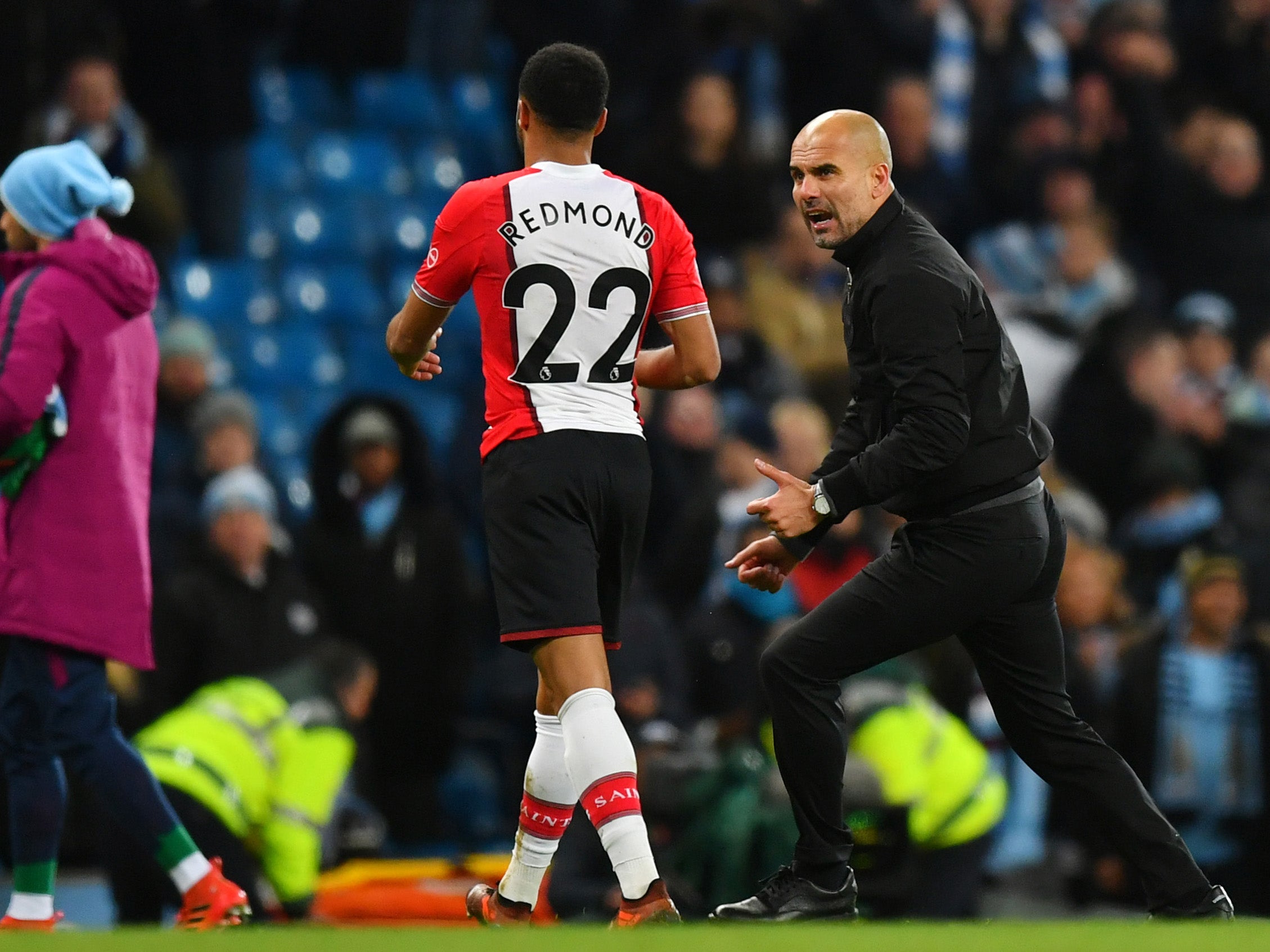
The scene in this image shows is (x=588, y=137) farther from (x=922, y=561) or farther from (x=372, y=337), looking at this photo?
(x=372, y=337)

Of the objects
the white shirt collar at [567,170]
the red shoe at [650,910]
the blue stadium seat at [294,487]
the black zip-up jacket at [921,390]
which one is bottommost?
the red shoe at [650,910]

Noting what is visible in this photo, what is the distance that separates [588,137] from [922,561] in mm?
1446

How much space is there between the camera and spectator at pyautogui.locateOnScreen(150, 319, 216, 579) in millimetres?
9711

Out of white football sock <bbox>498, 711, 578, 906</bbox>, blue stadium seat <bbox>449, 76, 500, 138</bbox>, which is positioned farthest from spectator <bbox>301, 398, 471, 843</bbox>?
white football sock <bbox>498, 711, 578, 906</bbox>

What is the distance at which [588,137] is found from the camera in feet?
17.7

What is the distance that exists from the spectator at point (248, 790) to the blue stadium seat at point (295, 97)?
5682mm

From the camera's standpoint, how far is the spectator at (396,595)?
9.92 meters

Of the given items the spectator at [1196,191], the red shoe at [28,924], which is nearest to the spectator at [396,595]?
the red shoe at [28,924]

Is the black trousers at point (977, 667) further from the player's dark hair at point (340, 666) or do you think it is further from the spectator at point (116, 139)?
the spectator at point (116, 139)

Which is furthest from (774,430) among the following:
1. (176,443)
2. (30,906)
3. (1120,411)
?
(30,906)

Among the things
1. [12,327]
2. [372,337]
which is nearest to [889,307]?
[12,327]

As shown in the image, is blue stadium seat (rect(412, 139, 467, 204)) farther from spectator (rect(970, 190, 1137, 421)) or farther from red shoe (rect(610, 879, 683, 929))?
red shoe (rect(610, 879, 683, 929))

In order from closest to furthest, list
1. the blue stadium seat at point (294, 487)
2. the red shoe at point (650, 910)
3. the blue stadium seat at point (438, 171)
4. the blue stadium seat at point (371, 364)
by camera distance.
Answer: the red shoe at point (650, 910) → the blue stadium seat at point (294, 487) → the blue stadium seat at point (371, 364) → the blue stadium seat at point (438, 171)

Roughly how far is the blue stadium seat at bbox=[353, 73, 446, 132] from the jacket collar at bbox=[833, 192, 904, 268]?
8.07 meters
